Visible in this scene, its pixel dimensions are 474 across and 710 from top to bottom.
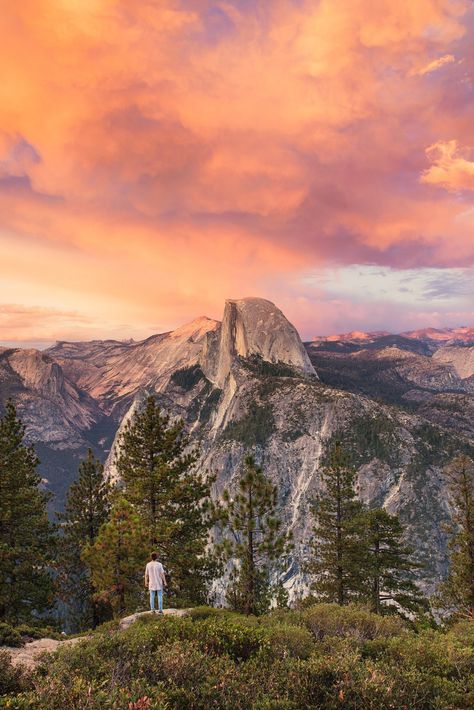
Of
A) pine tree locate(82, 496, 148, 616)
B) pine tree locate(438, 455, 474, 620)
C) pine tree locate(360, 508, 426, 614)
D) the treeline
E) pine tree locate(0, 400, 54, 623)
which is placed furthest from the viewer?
pine tree locate(360, 508, 426, 614)

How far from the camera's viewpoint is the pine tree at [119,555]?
21.6m

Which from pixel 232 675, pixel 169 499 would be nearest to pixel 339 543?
pixel 169 499

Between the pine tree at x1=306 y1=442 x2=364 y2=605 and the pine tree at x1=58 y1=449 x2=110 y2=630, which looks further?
the pine tree at x1=58 y1=449 x2=110 y2=630

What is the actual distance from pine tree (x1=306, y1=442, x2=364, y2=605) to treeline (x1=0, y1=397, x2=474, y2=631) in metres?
0.10

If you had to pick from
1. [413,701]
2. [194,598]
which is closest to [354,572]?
[194,598]

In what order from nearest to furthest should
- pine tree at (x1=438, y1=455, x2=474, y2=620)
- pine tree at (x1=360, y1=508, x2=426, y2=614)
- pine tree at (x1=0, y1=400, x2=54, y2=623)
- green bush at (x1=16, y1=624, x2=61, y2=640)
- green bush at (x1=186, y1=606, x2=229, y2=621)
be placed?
green bush at (x1=186, y1=606, x2=229, y2=621)
green bush at (x1=16, y1=624, x2=61, y2=640)
pine tree at (x1=0, y1=400, x2=54, y2=623)
pine tree at (x1=438, y1=455, x2=474, y2=620)
pine tree at (x1=360, y1=508, x2=426, y2=614)

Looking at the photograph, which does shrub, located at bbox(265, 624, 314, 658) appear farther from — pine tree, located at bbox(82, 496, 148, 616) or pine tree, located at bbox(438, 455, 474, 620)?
pine tree, located at bbox(438, 455, 474, 620)

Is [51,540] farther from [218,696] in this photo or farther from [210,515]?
[218,696]

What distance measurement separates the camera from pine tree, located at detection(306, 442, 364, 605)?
106 ft

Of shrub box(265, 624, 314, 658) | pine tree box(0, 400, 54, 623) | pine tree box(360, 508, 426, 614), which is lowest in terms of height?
pine tree box(360, 508, 426, 614)

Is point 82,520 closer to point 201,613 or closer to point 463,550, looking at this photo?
point 201,613

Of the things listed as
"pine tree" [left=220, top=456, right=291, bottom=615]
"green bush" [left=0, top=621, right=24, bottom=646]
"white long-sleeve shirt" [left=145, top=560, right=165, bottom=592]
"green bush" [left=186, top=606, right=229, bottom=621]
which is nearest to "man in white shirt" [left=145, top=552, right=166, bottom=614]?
"white long-sleeve shirt" [left=145, top=560, right=165, bottom=592]

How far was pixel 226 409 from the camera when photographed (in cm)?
19550

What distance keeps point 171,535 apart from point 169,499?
1964 mm
